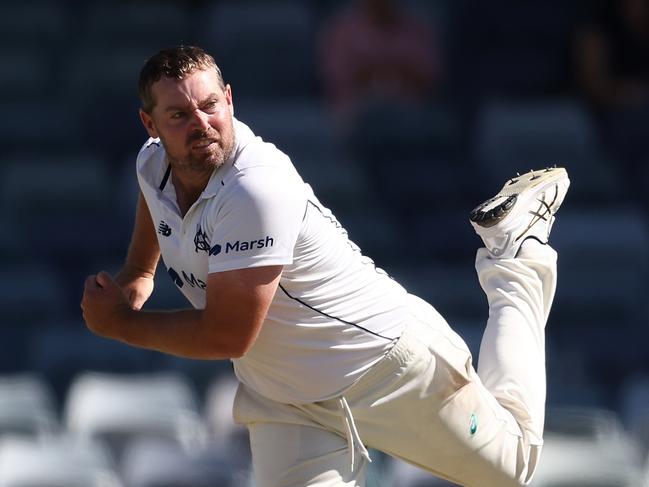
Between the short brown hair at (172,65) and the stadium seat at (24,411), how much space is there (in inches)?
117

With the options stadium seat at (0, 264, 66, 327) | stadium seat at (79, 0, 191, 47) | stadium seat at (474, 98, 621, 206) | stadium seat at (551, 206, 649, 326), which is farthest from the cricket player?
stadium seat at (79, 0, 191, 47)

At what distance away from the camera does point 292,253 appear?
379 cm

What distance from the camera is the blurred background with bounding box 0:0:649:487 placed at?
21.4 feet

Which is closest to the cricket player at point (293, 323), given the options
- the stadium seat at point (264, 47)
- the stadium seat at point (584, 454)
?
the stadium seat at point (584, 454)

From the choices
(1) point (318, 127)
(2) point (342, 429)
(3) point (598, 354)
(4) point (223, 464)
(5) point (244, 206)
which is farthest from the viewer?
(1) point (318, 127)

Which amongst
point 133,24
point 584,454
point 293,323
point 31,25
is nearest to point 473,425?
point 293,323

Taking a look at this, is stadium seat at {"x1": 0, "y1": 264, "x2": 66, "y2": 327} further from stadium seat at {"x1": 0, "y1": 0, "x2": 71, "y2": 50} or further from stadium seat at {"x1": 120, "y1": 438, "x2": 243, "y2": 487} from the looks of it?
stadium seat at {"x1": 0, "y1": 0, "x2": 71, "y2": 50}

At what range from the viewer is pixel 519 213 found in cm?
450

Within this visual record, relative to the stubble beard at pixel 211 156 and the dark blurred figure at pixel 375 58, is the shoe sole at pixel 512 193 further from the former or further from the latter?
the dark blurred figure at pixel 375 58

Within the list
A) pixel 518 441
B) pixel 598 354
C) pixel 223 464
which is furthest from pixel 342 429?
pixel 598 354

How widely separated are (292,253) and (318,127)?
5006 millimetres

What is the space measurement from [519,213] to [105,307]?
143 cm

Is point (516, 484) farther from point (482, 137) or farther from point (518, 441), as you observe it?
point (482, 137)

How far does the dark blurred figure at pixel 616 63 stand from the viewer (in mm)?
9102
